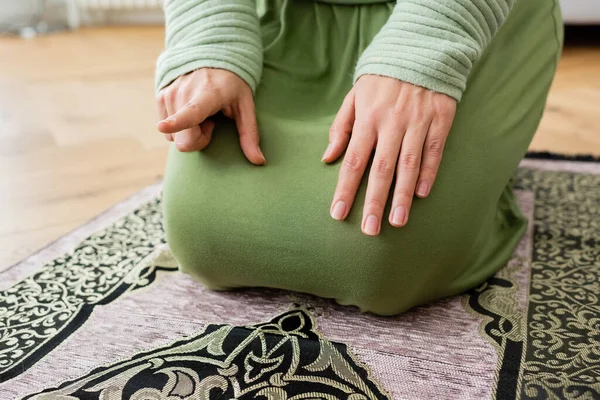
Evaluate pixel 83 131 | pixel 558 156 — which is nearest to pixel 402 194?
pixel 558 156

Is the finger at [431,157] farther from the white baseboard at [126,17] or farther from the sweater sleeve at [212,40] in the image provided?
the white baseboard at [126,17]

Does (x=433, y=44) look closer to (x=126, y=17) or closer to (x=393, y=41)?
(x=393, y=41)

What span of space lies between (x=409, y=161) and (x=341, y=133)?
8cm

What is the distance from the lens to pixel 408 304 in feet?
2.33

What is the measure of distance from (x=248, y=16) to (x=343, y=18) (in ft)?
0.51

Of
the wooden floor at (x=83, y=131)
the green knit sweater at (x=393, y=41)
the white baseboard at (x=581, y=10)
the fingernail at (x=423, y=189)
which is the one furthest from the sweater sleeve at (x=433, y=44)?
the white baseboard at (x=581, y=10)

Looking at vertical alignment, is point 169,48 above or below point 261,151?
above

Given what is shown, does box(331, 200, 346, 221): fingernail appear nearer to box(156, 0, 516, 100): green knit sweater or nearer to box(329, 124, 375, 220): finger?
box(329, 124, 375, 220): finger

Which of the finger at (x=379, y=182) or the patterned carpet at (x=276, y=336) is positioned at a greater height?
the finger at (x=379, y=182)

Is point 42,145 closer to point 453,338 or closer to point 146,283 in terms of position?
point 146,283

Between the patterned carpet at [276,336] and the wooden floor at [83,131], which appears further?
the wooden floor at [83,131]

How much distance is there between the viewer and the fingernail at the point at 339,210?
0.63 m

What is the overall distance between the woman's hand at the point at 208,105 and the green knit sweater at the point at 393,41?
0.01 meters

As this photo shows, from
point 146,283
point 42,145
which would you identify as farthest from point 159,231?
point 42,145
